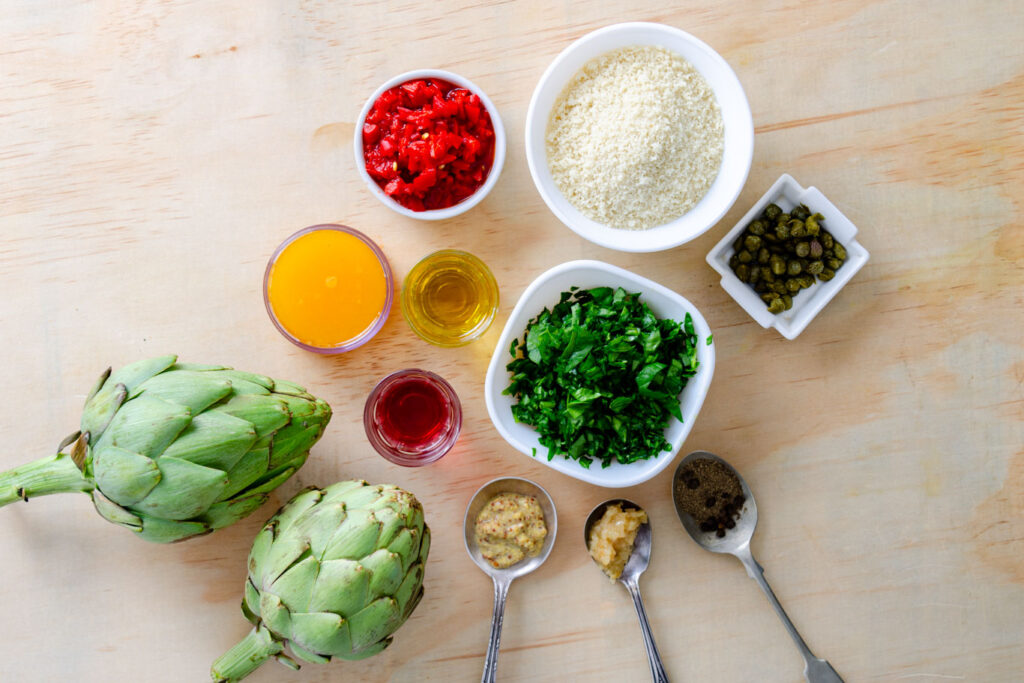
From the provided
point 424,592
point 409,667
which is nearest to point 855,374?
point 424,592

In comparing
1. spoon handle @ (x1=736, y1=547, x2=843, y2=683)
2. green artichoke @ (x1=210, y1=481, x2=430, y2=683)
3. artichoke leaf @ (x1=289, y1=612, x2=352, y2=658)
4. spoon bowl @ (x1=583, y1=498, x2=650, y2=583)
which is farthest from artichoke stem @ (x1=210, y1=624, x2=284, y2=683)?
spoon handle @ (x1=736, y1=547, x2=843, y2=683)

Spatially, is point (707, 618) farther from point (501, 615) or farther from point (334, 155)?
point (334, 155)

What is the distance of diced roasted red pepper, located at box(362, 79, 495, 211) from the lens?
4.73 ft

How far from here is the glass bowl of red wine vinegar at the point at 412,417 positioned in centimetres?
151

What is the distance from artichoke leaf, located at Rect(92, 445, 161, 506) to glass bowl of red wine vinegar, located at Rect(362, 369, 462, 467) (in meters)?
0.44

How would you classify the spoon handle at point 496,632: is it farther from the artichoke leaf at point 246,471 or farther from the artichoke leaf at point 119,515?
the artichoke leaf at point 119,515

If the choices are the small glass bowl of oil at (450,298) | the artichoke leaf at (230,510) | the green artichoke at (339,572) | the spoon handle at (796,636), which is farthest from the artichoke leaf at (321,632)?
the spoon handle at (796,636)

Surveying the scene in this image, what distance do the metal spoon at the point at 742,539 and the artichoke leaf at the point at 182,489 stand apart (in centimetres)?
97

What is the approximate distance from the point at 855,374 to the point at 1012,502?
1.60 ft

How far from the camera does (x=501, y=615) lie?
60.4 inches

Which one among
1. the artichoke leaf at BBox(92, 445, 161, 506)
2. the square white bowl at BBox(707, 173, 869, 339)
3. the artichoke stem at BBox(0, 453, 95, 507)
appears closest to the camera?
the artichoke leaf at BBox(92, 445, 161, 506)

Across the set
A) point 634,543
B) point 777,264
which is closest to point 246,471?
Answer: point 634,543

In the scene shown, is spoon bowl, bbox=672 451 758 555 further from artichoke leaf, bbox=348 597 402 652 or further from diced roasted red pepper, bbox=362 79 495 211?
diced roasted red pepper, bbox=362 79 495 211

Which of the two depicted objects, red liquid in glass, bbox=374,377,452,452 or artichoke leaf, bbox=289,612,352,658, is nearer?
artichoke leaf, bbox=289,612,352,658
